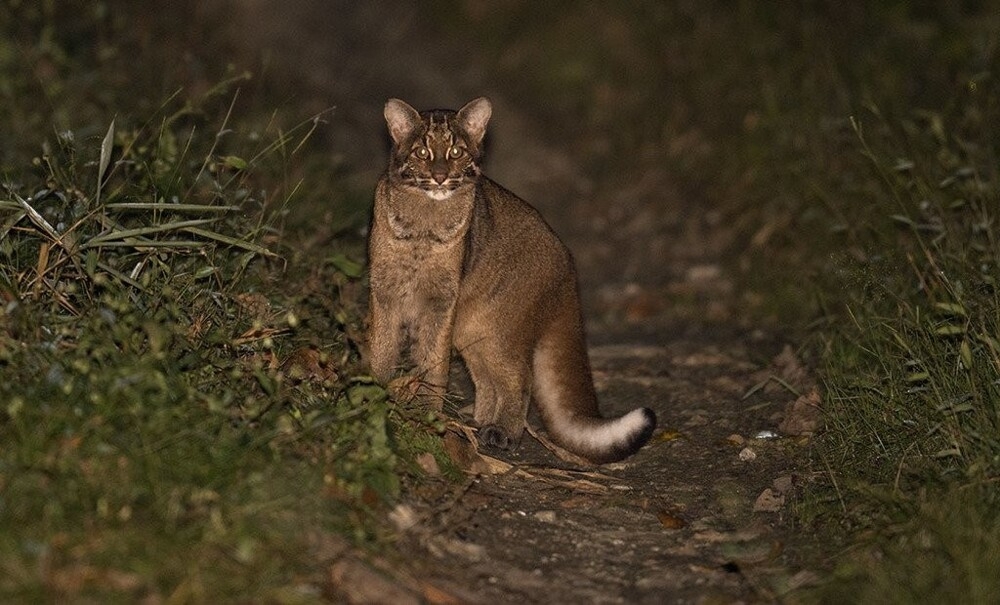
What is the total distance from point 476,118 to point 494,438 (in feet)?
5.24

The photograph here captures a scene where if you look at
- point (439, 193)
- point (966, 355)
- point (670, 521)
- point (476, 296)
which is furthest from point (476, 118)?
point (966, 355)

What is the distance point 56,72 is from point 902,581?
23.5 ft

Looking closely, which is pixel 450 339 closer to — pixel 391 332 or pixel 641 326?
pixel 391 332

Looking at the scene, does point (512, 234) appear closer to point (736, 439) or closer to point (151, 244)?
point (736, 439)

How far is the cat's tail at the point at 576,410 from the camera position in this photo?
5.86 meters

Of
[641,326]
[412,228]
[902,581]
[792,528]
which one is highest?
[412,228]

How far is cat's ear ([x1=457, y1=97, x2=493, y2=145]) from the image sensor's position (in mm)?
6184

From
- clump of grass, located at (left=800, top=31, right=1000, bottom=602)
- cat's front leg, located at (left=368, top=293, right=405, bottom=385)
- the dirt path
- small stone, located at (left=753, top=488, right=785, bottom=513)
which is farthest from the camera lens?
cat's front leg, located at (left=368, top=293, right=405, bottom=385)

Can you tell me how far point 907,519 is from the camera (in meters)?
4.78

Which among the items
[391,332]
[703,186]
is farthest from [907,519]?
[703,186]

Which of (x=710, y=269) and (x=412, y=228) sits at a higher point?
(x=412, y=228)

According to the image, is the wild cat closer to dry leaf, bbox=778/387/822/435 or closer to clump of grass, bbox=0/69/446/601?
clump of grass, bbox=0/69/446/601

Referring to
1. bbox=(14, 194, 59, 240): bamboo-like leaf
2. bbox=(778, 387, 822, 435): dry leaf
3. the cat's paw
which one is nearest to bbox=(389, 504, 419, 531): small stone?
the cat's paw

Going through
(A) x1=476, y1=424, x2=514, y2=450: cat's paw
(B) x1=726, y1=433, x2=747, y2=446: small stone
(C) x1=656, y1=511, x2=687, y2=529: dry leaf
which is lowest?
(B) x1=726, y1=433, x2=747, y2=446: small stone
